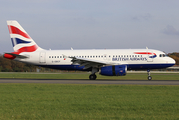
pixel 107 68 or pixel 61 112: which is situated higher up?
pixel 107 68

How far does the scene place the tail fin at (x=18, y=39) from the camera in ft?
109

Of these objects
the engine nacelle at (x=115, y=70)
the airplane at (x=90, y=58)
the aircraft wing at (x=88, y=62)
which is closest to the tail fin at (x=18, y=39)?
the airplane at (x=90, y=58)

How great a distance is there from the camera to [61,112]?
30.6 feet

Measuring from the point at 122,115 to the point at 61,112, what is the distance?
2.39m

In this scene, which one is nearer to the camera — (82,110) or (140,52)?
(82,110)

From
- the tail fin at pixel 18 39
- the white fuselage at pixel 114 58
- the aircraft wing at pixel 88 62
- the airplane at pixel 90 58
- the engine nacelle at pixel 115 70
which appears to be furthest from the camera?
the tail fin at pixel 18 39

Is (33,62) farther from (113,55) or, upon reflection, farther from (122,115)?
(122,115)

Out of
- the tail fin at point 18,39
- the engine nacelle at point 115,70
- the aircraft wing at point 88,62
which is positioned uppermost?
the tail fin at point 18,39

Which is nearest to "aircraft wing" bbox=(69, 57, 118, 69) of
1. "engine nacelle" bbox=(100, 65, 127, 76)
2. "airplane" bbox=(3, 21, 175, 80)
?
"airplane" bbox=(3, 21, 175, 80)

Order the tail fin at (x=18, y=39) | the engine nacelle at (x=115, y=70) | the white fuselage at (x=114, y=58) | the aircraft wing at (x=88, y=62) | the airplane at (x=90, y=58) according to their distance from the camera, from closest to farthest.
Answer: the engine nacelle at (x=115, y=70), the aircraft wing at (x=88, y=62), the airplane at (x=90, y=58), the white fuselage at (x=114, y=58), the tail fin at (x=18, y=39)

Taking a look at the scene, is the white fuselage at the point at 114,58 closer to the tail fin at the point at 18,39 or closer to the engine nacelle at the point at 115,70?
the tail fin at the point at 18,39

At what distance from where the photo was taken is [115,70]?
2884 cm

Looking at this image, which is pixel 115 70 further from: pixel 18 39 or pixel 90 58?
pixel 18 39

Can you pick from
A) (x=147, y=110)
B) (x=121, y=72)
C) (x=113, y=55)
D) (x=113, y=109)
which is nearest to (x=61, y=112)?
(x=113, y=109)
